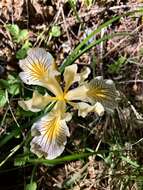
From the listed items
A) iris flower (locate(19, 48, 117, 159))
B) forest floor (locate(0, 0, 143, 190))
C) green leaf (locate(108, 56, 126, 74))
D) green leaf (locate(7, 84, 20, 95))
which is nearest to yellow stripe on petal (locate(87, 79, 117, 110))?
iris flower (locate(19, 48, 117, 159))

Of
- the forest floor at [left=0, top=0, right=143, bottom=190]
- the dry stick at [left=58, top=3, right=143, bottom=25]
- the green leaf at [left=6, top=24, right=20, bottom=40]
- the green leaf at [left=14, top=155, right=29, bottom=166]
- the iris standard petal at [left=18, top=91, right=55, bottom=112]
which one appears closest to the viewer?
the iris standard petal at [left=18, top=91, right=55, bottom=112]

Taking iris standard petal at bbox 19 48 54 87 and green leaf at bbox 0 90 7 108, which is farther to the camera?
green leaf at bbox 0 90 7 108

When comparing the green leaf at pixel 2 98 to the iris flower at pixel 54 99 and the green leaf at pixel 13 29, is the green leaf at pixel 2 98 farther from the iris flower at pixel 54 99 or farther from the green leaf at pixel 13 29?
the green leaf at pixel 13 29

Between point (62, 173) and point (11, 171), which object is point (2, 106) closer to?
point (11, 171)

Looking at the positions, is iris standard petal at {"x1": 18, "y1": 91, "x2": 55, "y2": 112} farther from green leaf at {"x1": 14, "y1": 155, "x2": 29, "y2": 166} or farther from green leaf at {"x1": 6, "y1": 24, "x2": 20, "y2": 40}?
green leaf at {"x1": 6, "y1": 24, "x2": 20, "y2": 40}

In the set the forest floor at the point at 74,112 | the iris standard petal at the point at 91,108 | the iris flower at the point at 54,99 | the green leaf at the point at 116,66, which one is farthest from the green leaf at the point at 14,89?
the green leaf at the point at 116,66

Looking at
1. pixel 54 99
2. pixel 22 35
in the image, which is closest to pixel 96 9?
pixel 22 35

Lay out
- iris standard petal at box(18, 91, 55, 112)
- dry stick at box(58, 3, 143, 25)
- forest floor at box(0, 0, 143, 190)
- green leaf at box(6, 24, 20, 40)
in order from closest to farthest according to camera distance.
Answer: iris standard petal at box(18, 91, 55, 112) → forest floor at box(0, 0, 143, 190) → green leaf at box(6, 24, 20, 40) → dry stick at box(58, 3, 143, 25)
